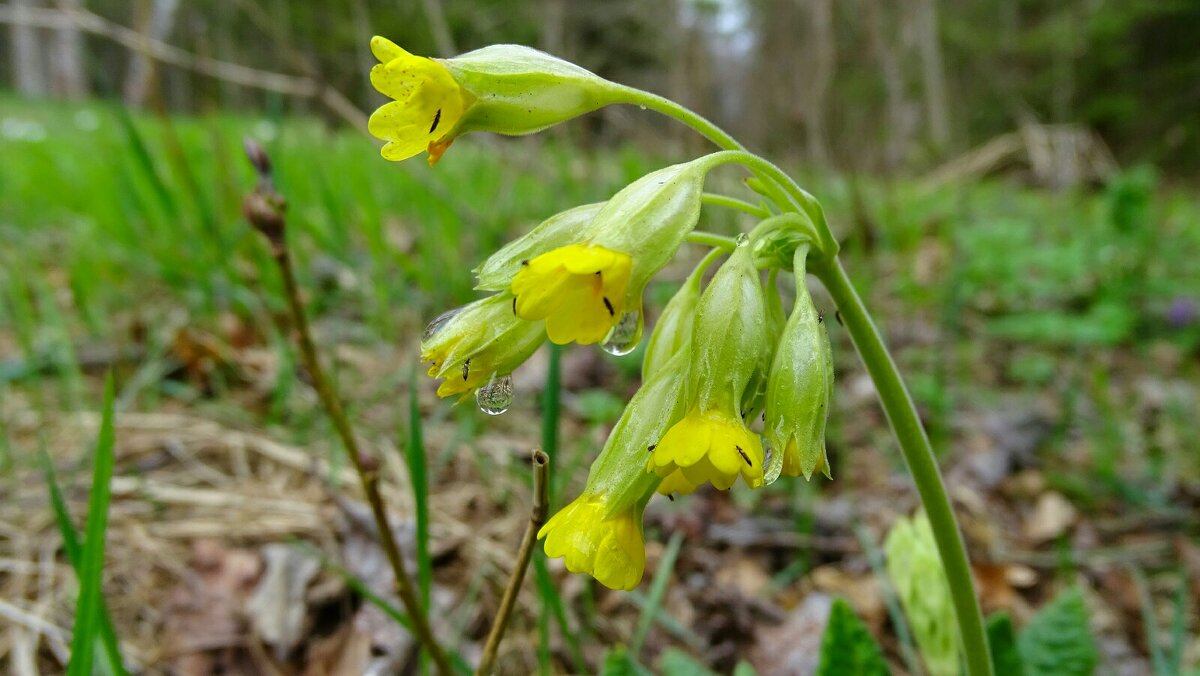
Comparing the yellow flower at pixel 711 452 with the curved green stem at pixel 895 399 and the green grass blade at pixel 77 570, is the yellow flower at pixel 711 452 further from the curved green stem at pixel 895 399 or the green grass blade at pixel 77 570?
the green grass blade at pixel 77 570

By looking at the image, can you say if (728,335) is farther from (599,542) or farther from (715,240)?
(599,542)

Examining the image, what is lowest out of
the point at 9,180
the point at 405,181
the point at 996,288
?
the point at 996,288

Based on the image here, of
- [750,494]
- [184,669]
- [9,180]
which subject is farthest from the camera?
[9,180]

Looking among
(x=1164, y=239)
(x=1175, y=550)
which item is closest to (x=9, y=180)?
(x=1175, y=550)

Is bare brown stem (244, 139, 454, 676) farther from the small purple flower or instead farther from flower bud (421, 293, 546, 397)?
the small purple flower

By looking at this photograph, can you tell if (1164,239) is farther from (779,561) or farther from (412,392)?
(412,392)

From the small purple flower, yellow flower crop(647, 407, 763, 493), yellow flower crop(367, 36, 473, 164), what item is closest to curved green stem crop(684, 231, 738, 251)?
yellow flower crop(647, 407, 763, 493)

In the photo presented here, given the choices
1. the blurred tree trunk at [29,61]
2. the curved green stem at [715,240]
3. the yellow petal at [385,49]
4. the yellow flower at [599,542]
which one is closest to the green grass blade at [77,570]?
the yellow flower at [599,542]
